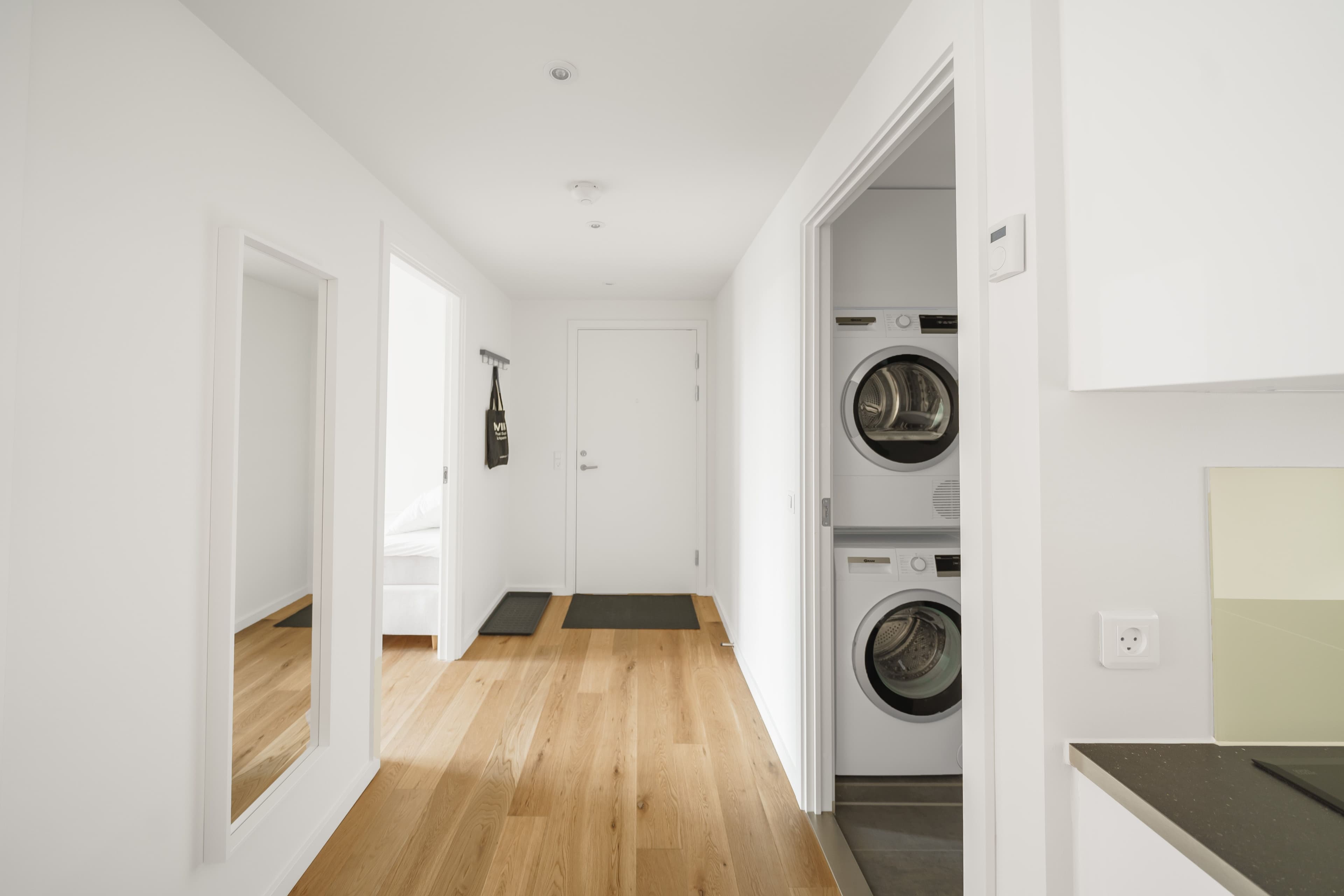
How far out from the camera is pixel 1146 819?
0.83 metres

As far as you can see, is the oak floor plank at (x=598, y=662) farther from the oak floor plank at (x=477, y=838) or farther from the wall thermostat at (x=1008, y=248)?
the wall thermostat at (x=1008, y=248)

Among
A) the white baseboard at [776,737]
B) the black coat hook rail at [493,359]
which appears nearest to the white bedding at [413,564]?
the black coat hook rail at [493,359]

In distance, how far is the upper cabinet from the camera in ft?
2.10

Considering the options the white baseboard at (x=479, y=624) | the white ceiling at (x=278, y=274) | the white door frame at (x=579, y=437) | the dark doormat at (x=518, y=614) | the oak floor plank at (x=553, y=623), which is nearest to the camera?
the white ceiling at (x=278, y=274)

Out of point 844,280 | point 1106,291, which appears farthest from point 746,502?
point 1106,291

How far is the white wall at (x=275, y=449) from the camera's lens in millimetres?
1610

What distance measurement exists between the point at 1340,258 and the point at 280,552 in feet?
7.43

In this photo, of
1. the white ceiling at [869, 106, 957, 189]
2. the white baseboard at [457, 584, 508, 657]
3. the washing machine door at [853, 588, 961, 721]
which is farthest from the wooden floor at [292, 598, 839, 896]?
the white ceiling at [869, 106, 957, 189]

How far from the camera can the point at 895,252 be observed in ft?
7.95

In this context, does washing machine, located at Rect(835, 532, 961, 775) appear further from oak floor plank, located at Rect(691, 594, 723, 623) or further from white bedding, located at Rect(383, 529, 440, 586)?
white bedding, located at Rect(383, 529, 440, 586)

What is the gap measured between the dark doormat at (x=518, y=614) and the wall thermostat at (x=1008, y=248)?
140 inches

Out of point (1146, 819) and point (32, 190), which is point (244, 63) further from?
point (1146, 819)

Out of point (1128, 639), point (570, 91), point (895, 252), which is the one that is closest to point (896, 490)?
point (895, 252)

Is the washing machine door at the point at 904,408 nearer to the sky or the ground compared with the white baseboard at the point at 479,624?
nearer to the sky
